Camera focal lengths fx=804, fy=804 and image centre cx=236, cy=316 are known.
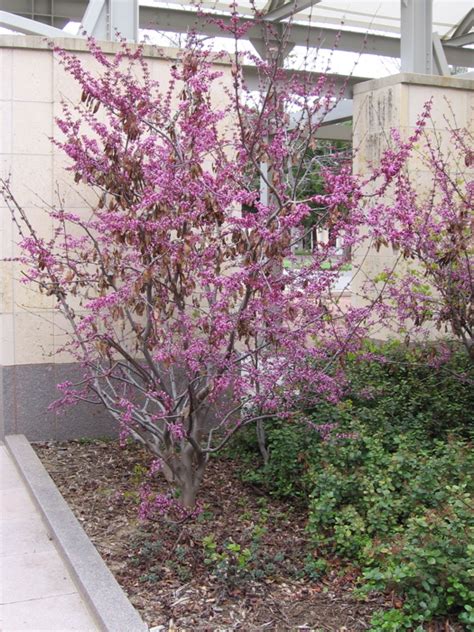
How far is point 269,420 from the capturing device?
6.00 m

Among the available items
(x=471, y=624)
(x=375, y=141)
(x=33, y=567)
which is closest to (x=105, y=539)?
(x=33, y=567)

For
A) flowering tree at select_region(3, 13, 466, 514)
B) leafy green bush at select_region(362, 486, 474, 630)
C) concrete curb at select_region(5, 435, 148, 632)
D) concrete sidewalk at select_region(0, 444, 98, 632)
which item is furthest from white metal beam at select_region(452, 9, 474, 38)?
leafy green bush at select_region(362, 486, 474, 630)

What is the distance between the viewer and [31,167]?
670 centimetres

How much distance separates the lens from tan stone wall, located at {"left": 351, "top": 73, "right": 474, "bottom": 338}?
8.10 m

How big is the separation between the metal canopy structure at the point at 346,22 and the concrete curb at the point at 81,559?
542 cm

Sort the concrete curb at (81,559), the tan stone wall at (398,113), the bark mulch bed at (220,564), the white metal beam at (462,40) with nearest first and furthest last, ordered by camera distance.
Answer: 1. the concrete curb at (81,559)
2. the bark mulch bed at (220,564)
3. the tan stone wall at (398,113)
4. the white metal beam at (462,40)

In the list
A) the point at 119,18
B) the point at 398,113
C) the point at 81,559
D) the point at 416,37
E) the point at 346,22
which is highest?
the point at 346,22

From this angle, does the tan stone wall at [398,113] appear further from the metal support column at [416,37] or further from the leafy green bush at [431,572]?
the leafy green bush at [431,572]

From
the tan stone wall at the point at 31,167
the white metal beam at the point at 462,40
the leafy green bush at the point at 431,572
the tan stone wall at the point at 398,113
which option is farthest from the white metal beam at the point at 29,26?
the white metal beam at the point at 462,40

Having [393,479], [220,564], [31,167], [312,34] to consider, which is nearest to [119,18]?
[31,167]

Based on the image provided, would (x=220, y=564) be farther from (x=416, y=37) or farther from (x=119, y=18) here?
(x=416, y=37)

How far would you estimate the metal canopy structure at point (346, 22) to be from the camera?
8867mm

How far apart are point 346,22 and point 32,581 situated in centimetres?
1044

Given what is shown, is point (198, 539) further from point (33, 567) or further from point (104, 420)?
point (104, 420)
